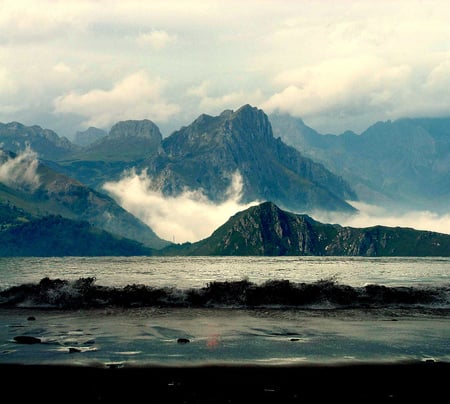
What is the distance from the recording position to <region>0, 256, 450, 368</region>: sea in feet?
200

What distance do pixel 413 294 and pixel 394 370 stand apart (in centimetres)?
7474

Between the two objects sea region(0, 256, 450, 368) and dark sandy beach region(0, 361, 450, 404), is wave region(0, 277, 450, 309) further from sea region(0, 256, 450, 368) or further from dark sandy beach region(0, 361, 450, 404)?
dark sandy beach region(0, 361, 450, 404)

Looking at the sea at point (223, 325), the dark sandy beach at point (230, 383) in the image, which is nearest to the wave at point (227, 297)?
the sea at point (223, 325)

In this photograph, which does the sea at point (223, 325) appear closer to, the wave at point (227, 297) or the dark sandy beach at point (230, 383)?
the wave at point (227, 297)

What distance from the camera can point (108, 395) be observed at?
148 feet

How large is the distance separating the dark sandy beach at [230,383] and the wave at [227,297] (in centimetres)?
6105

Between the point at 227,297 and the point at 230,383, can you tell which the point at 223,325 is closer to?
the point at 227,297

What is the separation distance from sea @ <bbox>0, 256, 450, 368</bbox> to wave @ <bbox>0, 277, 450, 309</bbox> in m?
0.21

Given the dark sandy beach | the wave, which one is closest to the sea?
the wave

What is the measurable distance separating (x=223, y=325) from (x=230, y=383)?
37.1m

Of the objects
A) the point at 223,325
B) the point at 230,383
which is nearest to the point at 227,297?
the point at 223,325

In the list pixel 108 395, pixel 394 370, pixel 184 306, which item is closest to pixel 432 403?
pixel 394 370

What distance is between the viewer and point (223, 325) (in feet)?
282

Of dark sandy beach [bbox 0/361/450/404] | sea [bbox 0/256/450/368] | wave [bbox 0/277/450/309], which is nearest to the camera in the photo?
dark sandy beach [bbox 0/361/450/404]
